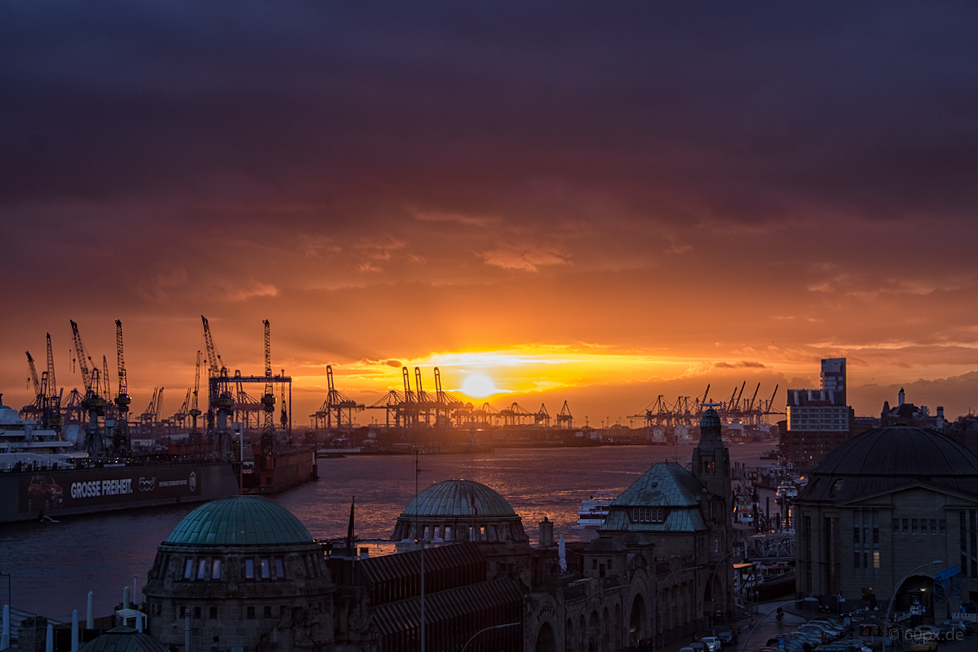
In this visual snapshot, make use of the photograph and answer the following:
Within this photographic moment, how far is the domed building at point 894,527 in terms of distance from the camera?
11438 cm

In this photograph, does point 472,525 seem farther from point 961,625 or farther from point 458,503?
point 961,625

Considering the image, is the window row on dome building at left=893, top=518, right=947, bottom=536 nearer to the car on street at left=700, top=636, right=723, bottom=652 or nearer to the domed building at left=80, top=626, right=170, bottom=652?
the car on street at left=700, top=636, right=723, bottom=652

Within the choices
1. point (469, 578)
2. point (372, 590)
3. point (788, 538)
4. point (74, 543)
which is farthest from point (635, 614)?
point (74, 543)

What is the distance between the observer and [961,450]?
123312 millimetres

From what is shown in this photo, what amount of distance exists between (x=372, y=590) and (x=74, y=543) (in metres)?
120

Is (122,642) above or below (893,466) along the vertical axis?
below

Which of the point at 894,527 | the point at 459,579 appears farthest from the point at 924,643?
the point at 459,579

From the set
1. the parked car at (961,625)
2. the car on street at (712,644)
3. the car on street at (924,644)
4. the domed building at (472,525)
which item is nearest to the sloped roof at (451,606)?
the domed building at (472,525)

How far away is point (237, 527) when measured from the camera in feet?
188

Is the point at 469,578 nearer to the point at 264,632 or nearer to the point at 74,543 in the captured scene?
the point at 264,632

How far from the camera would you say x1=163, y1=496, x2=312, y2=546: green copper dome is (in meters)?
56.7

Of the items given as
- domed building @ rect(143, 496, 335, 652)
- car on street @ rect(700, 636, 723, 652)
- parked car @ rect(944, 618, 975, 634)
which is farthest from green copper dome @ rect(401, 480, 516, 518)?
parked car @ rect(944, 618, 975, 634)

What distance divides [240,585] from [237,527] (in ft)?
11.0

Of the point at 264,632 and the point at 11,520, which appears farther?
the point at 11,520
